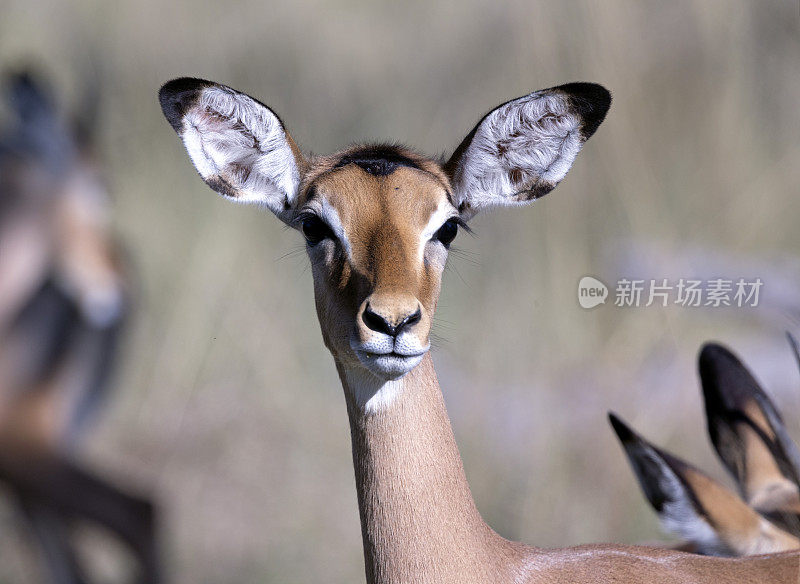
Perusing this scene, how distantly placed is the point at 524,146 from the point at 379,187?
489mm

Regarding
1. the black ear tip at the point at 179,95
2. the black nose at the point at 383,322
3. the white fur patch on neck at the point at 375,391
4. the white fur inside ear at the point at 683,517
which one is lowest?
the white fur inside ear at the point at 683,517

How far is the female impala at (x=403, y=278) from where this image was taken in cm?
188

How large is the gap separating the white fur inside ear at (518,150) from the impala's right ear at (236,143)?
0.47m

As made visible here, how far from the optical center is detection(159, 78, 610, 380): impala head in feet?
5.88

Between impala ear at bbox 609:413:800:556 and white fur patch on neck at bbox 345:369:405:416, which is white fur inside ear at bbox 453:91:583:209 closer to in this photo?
white fur patch on neck at bbox 345:369:405:416

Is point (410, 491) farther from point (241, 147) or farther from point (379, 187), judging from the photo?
point (241, 147)

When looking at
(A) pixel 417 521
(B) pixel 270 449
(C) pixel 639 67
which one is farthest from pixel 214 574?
(C) pixel 639 67

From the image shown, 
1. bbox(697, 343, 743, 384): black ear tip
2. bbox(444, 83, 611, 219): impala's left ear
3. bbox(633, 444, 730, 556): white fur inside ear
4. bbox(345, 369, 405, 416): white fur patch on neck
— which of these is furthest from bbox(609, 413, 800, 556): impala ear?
bbox(345, 369, 405, 416): white fur patch on neck

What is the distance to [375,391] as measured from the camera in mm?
1946

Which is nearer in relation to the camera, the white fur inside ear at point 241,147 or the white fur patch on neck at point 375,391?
the white fur patch on neck at point 375,391

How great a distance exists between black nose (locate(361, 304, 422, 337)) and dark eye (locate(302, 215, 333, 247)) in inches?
13.7

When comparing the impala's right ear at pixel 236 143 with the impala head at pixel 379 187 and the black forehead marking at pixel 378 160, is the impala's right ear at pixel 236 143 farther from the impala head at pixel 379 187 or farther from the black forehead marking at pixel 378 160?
the black forehead marking at pixel 378 160

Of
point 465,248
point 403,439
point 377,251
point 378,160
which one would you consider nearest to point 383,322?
point 377,251

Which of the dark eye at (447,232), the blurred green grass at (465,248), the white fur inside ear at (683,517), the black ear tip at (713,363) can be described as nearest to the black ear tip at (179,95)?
the dark eye at (447,232)
